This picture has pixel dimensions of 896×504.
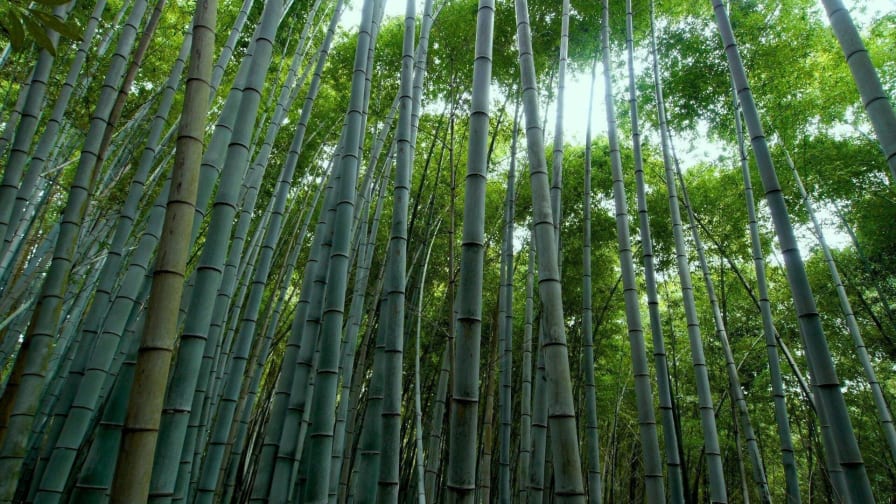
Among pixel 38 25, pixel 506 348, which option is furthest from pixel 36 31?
pixel 506 348

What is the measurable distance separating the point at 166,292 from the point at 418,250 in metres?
2.91

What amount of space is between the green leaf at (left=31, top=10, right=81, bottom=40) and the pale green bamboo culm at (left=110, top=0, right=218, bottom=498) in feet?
0.99

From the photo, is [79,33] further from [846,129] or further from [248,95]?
[846,129]

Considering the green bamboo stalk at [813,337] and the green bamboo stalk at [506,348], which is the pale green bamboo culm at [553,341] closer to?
the green bamboo stalk at [813,337]

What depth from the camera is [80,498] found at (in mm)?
1244

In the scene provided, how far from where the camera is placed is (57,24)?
3.73ft

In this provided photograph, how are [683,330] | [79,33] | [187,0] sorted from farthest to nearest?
[683,330] → [187,0] → [79,33]

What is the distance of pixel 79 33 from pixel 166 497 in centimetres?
109

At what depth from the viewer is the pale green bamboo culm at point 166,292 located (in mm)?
863

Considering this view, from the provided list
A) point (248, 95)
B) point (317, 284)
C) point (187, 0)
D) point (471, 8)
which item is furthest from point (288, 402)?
point (187, 0)

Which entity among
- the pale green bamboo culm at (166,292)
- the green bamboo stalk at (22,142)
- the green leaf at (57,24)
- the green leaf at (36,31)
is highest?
the green bamboo stalk at (22,142)

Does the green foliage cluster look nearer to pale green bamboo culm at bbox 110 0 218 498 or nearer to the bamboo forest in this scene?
the bamboo forest

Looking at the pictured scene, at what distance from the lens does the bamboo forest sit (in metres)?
1.26

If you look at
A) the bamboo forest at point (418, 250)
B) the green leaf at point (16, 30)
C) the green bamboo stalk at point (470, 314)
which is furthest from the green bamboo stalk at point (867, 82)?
the green leaf at point (16, 30)
